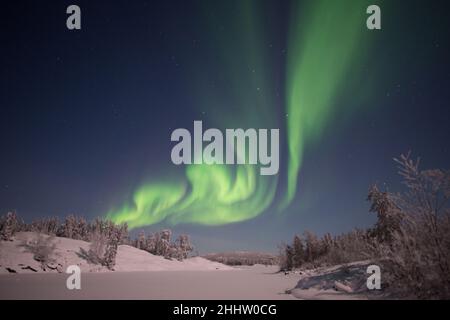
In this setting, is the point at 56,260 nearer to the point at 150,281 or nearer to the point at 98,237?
the point at 98,237

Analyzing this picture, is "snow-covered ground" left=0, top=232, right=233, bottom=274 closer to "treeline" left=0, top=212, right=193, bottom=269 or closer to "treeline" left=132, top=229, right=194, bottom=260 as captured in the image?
"treeline" left=0, top=212, right=193, bottom=269

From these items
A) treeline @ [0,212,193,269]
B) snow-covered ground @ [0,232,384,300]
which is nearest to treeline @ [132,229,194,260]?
treeline @ [0,212,193,269]

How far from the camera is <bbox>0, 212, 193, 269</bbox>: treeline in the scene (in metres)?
62.7

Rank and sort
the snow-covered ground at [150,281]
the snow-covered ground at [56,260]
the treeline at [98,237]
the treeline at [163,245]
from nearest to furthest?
the snow-covered ground at [150,281] → the snow-covered ground at [56,260] → the treeline at [98,237] → the treeline at [163,245]

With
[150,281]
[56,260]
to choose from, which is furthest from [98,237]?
[150,281]

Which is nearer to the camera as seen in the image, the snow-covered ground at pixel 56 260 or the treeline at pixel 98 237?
the snow-covered ground at pixel 56 260

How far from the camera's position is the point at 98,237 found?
2566 inches

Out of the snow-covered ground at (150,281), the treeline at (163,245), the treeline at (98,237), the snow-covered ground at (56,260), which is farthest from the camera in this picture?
the treeline at (163,245)


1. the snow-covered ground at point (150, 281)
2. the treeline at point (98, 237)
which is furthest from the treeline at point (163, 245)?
the snow-covered ground at point (150, 281)

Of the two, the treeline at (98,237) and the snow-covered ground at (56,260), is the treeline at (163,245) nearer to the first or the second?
the treeline at (98,237)

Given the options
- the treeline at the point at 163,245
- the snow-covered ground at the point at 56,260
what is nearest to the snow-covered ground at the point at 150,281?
the snow-covered ground at the point at 56,260

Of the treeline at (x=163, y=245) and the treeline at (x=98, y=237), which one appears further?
the treeline at (x=163, y=245)

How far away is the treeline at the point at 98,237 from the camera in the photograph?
62656 mm
